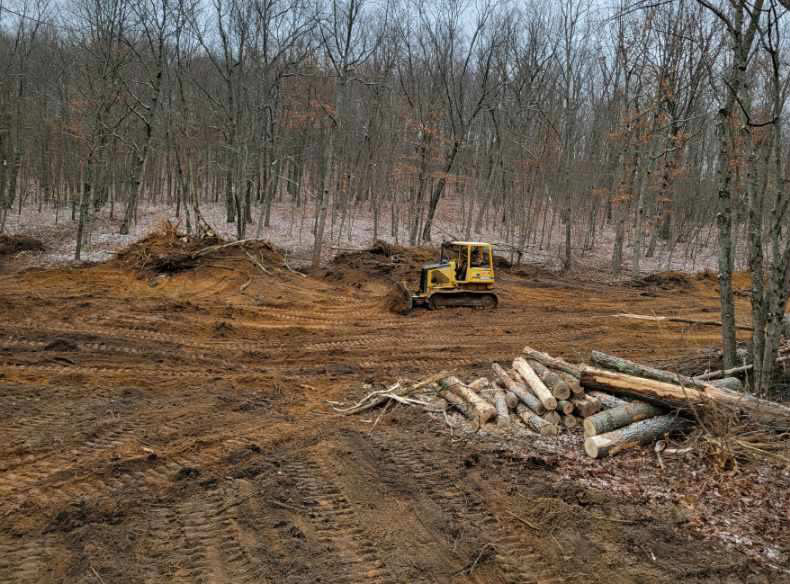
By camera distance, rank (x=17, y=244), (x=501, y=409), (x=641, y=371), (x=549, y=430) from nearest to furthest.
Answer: (x=549, y=430)
(x=641, y=371)
(x=501, y=409)
(x=17, y=244)

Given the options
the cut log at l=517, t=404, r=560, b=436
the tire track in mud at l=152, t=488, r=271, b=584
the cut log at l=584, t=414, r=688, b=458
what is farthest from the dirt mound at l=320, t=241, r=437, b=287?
the tire track in mud at l=152, t=488, r=271, b=584

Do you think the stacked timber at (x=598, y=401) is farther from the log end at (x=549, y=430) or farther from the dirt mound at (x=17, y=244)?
the dirt mound at (x=17, y=244)

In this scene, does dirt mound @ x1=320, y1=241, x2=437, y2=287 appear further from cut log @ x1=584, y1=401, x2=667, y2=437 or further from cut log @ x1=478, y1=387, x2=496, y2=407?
cut log @ x1=584, y1=401, x2=667, y2=437

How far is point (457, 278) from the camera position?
15812mm

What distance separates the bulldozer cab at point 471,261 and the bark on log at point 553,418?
8.83m

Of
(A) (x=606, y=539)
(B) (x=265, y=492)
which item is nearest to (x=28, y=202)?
(B) (x=265, y=492)

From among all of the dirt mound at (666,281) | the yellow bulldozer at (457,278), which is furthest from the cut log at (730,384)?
the dirt mound at (666,281)

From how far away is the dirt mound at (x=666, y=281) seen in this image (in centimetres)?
2200

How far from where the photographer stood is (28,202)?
111 feet

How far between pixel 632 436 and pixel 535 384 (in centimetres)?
151

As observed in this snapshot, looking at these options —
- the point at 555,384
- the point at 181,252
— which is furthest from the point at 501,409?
the point at 181,252

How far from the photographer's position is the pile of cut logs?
616cm

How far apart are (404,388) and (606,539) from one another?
4.28 m

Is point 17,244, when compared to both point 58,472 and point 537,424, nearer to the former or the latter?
point 58,472
